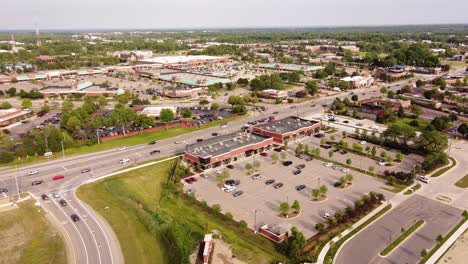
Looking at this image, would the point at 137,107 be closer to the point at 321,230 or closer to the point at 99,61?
the point at 321,230

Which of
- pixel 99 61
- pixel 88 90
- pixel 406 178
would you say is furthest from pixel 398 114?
pixel 99 61

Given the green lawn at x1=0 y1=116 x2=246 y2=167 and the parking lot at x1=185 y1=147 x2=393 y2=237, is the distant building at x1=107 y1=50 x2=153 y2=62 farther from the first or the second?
the parking lot at x1=185 y1=147 x2=393 y2=237

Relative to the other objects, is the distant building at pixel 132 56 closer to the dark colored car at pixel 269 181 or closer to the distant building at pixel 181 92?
the distant building at pixel 181 92

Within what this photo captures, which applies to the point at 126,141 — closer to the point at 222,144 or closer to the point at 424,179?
the point at 222,144

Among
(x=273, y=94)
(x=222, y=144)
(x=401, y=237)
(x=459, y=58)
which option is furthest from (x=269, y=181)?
(x=459, y=58)

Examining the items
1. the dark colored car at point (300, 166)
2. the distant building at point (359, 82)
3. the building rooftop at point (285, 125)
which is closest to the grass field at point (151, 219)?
the dark colored car at point (300, 166)

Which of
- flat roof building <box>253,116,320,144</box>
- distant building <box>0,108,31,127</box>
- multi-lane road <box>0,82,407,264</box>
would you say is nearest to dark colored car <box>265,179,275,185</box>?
flat roof building <box>253,116,320,144</box>
